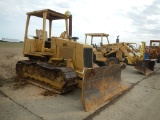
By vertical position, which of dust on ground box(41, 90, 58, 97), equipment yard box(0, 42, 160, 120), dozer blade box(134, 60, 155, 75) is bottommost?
equipment yard box(0, 42, 160, 120)

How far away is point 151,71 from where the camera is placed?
41.5ft

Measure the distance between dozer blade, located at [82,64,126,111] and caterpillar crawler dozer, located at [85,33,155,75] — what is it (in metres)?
5.39

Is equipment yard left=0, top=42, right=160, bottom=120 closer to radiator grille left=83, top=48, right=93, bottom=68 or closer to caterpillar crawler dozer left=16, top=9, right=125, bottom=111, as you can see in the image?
caterpillar crawler dozer left=16, top=9, right=125, bottom=111

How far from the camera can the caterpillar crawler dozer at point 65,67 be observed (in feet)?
18.5

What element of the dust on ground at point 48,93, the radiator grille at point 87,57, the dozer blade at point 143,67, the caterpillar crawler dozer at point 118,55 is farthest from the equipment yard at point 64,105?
the caterpillar crawler dozer at point 118,55

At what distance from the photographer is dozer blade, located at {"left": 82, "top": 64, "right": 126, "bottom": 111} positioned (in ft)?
16.9

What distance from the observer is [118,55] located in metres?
13.5

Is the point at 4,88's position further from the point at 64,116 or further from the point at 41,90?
the point at 64,116

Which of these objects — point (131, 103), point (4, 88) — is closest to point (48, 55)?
point (4, 88)

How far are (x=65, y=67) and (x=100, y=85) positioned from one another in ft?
4.38

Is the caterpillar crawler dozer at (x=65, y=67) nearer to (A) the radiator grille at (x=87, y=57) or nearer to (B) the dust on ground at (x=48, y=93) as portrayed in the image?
(A) the radiator grille at (x=87, y=57)

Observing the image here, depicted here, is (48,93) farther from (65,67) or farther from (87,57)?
(87,57)

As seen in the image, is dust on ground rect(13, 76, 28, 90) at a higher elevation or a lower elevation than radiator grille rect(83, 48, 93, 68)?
lower

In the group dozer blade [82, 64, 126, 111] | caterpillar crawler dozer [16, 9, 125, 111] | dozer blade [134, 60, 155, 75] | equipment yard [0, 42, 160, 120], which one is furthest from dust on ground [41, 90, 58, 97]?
dozer blade [134, 60, 155, 75]
